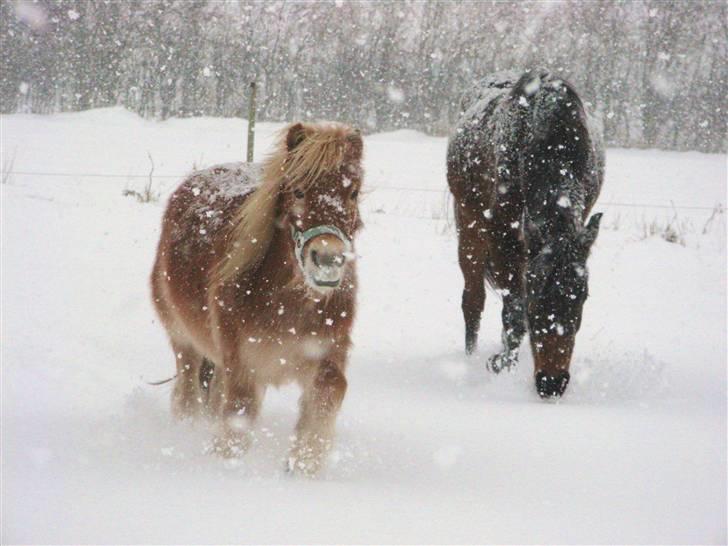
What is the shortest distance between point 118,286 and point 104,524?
4.92 meters

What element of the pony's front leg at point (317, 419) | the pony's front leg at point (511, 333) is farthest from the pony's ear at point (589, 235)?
the pony's front leg at point (317, 419)

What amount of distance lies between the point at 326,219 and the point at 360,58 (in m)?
16.5

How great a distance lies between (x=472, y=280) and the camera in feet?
21.0

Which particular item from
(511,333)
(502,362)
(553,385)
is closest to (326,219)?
(553,385)

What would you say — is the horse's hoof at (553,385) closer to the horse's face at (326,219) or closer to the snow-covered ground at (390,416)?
the snow-covered ground at (390,416)

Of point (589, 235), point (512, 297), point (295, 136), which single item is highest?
point (295, 136)

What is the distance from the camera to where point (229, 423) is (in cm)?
340

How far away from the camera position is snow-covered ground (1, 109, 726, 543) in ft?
8.83

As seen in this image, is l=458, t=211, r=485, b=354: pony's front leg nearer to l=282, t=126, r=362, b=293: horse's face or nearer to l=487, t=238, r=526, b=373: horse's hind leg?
l=487, t=238, r=526, b=373: horse's hind leg

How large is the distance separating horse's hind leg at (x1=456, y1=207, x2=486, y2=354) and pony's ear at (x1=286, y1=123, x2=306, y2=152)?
10.6 feet

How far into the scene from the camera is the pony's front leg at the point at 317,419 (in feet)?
10.8

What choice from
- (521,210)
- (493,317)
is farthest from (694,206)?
(521,210)

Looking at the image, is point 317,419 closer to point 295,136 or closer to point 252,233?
point 252,233

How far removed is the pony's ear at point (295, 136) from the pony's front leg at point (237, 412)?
3.40 ft
